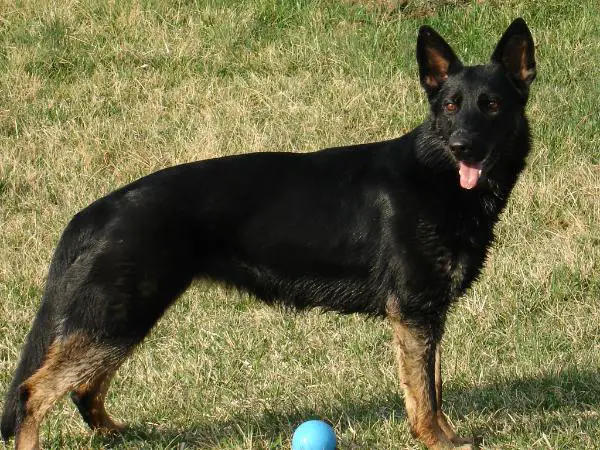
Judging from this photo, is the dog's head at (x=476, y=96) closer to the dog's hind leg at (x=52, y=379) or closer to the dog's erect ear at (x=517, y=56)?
the dog's erect ear at (x=517, y=56)

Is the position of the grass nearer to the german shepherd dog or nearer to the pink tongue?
the german shepherd dog

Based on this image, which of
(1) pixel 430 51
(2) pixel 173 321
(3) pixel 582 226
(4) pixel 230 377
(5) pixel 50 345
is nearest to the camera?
(5) pixel 50 345

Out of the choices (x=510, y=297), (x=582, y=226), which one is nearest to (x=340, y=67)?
(x=582, y=226)

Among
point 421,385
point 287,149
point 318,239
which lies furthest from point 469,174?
point 287,149

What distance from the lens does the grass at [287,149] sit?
5082mm

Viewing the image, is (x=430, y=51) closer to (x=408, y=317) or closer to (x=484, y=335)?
(x=408, y=317)

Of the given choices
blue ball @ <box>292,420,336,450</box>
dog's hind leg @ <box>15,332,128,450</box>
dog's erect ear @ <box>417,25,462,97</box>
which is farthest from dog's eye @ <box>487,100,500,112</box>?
dog's hind leg @ <box>15,332,128,450</box>

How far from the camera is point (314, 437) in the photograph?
4.36 metres

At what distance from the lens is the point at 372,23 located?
10477 millimetres

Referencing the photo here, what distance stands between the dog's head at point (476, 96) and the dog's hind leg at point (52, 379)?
190 cm

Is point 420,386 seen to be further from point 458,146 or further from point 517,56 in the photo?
point 517,56

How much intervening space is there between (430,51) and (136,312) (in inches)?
75.0

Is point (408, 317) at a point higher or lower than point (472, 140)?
lower

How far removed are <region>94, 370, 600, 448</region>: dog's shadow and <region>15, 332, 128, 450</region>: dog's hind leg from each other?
547 mm
